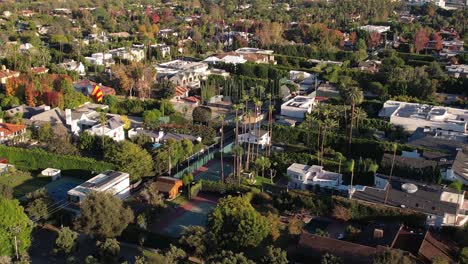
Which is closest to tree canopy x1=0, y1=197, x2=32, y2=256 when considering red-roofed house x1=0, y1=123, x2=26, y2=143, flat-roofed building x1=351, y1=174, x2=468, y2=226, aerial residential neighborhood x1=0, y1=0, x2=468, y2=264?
aerial residential neighborhood x1=0, y1=0, x2=468, y2=264

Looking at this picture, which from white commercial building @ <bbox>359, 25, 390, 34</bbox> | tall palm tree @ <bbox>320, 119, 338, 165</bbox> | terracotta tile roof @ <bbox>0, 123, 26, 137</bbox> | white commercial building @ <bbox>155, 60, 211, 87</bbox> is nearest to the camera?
tall palm tree @ <bbox>320, 119, 338, 165</bbox>

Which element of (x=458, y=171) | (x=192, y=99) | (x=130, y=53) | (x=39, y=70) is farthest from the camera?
(x=130, y=53)

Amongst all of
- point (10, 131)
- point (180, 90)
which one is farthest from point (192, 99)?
point (10, 131)

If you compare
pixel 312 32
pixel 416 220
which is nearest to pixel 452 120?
pixel 416 220

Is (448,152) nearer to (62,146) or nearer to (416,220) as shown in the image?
(416,220)

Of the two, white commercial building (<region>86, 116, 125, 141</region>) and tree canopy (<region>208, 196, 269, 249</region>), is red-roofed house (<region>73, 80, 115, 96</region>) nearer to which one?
white commercial building (<region>86, 116, 125, 141</region>)

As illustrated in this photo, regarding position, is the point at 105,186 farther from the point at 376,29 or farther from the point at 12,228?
the point at 376,29

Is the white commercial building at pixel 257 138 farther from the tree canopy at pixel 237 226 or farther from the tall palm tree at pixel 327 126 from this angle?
the tree canopy at pixel 237 226

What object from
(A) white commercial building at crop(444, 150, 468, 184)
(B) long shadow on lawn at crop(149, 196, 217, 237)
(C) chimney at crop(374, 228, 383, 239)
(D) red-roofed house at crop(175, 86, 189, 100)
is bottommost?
(D) red-roofed house at crop(175, 86, 189, 100)
